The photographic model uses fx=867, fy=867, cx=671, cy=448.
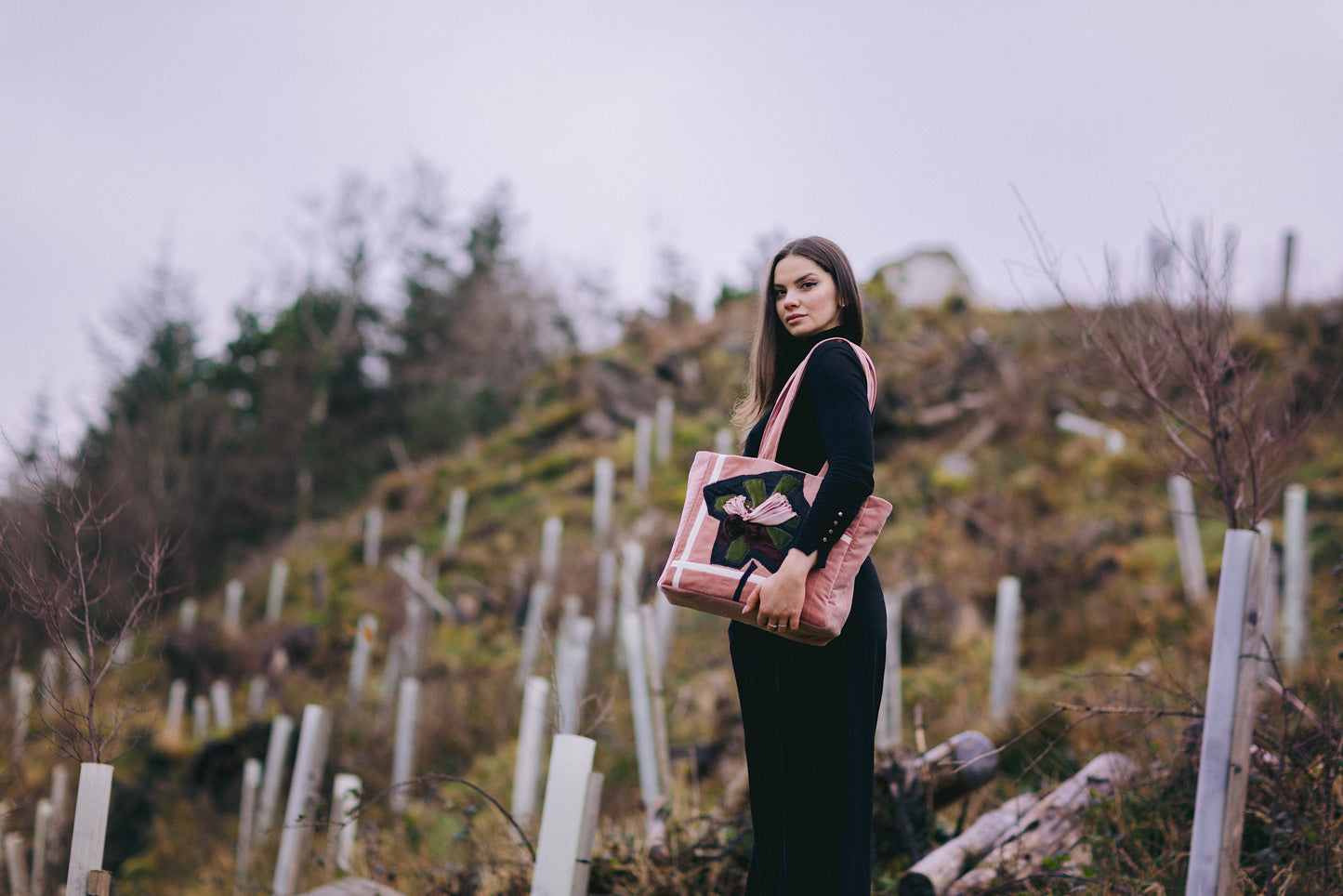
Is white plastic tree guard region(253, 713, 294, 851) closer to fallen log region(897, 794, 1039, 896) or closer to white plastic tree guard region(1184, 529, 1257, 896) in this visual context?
fallen log region(897, 794, 1039, 896)

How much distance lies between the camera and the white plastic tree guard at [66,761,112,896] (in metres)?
2.25

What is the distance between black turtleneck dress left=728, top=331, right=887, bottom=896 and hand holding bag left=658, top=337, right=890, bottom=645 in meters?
0.10

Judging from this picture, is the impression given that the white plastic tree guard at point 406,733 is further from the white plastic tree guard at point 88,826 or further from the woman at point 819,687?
the woman at point 819,687

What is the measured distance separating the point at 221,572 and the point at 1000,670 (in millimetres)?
18754

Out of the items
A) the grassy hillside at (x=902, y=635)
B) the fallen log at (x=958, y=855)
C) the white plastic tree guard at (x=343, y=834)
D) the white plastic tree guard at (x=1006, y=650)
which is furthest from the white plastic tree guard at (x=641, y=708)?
the white plastic tree guard at (x=1006, y=650)

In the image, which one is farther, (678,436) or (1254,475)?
(678,436)

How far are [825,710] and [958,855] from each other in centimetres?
140

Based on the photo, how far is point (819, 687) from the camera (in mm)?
2127

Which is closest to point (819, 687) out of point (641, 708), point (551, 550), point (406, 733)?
point (641, 708)

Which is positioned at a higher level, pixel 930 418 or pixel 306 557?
pixel 930 418

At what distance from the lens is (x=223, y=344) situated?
2517 centimetres

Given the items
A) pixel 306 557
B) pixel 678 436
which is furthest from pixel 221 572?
pixel 678 436

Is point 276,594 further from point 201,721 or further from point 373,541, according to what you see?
point 201,721

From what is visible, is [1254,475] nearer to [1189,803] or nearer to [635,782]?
[1189,803]
